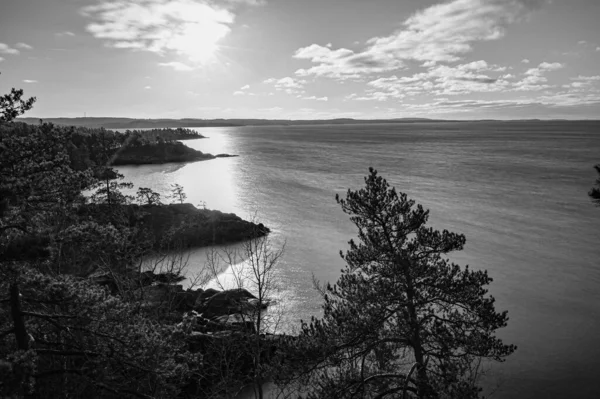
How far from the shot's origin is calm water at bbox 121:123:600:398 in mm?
18891

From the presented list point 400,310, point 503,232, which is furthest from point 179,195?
point 400,310

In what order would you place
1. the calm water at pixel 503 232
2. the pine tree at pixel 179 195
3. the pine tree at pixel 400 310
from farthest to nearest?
the pine tree at pixel 179 195 < the calm water at pixel 503 232 < the pine tree at pixel 400 310

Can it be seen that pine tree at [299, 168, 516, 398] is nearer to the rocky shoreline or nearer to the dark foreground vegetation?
the dark foreground vegetation

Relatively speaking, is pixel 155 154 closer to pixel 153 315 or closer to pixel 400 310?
pixel 153 315

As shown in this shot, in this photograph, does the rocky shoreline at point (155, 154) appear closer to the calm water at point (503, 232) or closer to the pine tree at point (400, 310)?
the calm water at point (503, 232)

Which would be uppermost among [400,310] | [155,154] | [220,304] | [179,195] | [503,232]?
[155,154]

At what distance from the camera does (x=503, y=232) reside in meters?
38.1

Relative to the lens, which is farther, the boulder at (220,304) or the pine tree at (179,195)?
the pine tree at (179,195)

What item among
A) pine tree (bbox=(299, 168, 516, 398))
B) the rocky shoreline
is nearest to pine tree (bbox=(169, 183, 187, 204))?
pine tree (bbox=(299, 168, 516, 398))

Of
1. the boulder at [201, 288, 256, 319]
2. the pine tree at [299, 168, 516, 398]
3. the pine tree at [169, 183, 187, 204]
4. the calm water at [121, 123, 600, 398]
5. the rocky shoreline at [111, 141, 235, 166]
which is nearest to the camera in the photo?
the pine tree at [299, 168, 516, 398]

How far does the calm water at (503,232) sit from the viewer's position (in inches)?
744

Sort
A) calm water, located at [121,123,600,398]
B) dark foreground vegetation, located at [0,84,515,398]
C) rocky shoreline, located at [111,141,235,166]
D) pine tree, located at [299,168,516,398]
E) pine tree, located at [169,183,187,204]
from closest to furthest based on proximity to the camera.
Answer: dark foreground vegetation, located at [0,84,515,398], pine tree, located at [299,168,516,398], calm water, located at [121,123,600,398], pine tree, located at [169,183,187,204], rocky shoreline, located at [111,141,235,166]

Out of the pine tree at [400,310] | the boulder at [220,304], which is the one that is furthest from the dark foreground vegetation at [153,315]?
the boulder at [220,304]

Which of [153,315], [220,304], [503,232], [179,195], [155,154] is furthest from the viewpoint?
[155,154]
